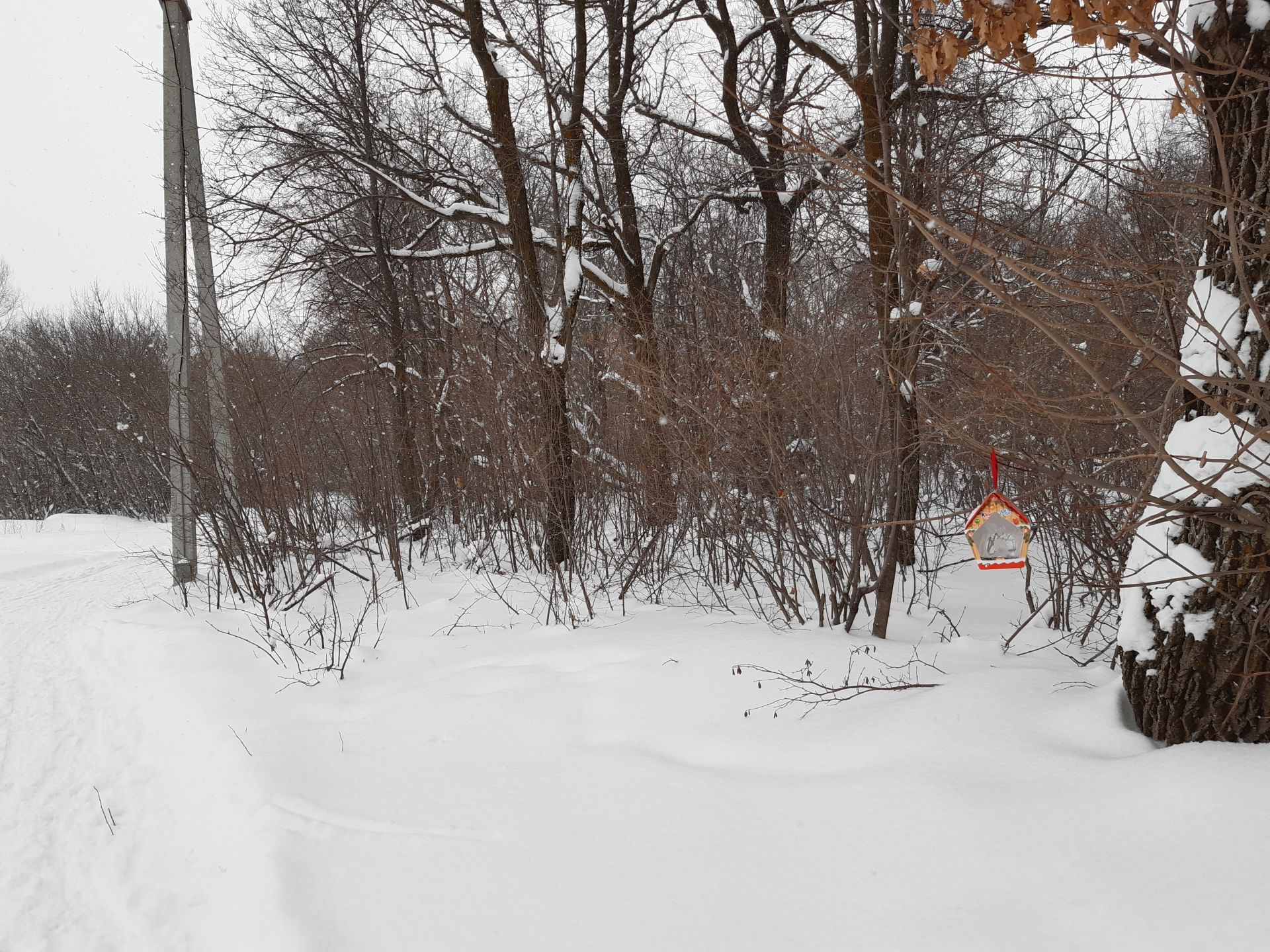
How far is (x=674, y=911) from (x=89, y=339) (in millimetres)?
32876

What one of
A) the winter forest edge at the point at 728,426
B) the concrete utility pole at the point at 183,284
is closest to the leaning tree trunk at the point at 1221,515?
the winter forest edge at the point at 728,426

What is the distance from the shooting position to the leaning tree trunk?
2531mm

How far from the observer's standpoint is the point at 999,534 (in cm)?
313

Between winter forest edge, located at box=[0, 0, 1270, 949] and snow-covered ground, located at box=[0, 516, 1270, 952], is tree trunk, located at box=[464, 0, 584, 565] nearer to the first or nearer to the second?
winter forest edge, located at box=[0, 0, 1270, 949]

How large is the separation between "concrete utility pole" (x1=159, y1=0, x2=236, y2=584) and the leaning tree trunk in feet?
22.4

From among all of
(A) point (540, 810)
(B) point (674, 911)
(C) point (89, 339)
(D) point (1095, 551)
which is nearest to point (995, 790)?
(B) point (674, 911)

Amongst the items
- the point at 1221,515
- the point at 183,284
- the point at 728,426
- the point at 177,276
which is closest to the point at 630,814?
the point at 1221,515

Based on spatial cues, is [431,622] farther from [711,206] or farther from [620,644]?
[711,206]

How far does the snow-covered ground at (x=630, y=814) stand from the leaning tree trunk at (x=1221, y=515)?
0.74ft

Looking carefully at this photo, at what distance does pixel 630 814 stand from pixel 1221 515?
7.46 feet

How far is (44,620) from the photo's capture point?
22.1 feet

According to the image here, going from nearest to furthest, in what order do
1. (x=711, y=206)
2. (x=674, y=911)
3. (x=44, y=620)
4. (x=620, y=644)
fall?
(x=674, y=911) < (x=620, y=644) < (x=44, y=620) < (x=711, y=206)

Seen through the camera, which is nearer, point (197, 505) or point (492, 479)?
point (197, 505)

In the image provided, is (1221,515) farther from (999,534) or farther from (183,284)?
(183,284)
